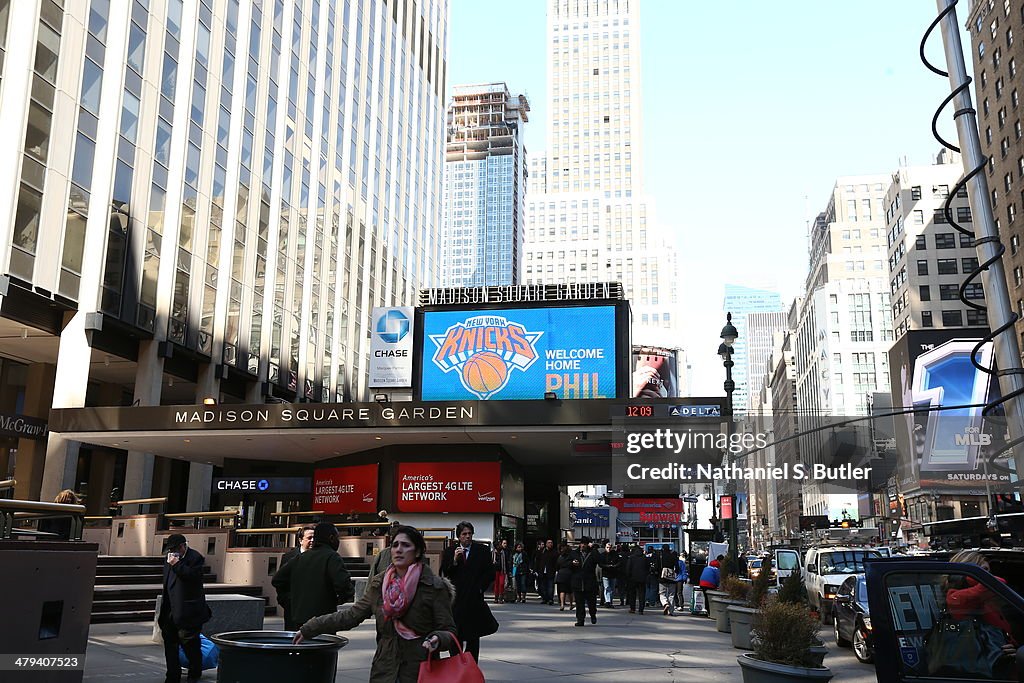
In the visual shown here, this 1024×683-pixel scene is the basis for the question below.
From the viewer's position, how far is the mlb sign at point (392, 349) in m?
37.8

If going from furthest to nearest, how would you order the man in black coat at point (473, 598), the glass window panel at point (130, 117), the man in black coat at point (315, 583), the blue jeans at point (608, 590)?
the glass window panel at point (130, 117), the blue jeans at point (608, 590), the man in black coat at point (473, 598), the man in black coat at point (315, 583)

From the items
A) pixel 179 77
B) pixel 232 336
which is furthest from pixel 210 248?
pixel 179 77

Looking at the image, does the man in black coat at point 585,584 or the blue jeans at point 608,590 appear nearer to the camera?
the man in black coat at point 585,584

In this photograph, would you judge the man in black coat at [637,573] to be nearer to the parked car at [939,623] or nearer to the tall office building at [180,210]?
the parked car at [939,623]

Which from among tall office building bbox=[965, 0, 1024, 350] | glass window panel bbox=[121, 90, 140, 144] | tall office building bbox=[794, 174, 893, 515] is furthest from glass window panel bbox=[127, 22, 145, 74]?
tall office building bbox=[794, 174, 893, 515]

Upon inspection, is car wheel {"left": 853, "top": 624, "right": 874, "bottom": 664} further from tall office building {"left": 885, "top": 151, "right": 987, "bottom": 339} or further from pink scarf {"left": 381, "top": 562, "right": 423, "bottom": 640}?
tall office building {"left": 885, "top": 151, "right": 987, "bottom": 339}

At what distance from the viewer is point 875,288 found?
139 m

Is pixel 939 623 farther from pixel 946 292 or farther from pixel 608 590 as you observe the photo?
pixel 946 292

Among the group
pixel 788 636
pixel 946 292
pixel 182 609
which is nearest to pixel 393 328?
pixel 182 609

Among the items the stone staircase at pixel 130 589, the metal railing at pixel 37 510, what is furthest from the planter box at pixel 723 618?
the metal railing at pixel 37 510

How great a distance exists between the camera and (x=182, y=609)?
9805 mm

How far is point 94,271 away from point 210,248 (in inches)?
344

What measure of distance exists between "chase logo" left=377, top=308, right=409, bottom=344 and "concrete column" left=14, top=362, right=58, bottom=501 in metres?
13.6

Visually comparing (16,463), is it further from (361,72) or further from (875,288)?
(875,288)
